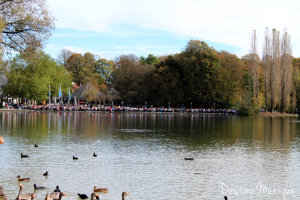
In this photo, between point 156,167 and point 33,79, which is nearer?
point 156,167

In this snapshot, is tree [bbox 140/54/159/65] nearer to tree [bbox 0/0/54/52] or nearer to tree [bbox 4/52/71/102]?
tree [bbox 4/52/71/102]

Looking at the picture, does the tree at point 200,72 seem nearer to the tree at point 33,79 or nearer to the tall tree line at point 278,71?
the tall tree line at point 278,71

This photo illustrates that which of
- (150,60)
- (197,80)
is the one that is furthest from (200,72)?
(150,60)

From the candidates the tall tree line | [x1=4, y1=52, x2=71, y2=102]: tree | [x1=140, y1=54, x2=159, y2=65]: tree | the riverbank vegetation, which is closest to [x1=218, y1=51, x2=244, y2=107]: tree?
the riverbank vegetation

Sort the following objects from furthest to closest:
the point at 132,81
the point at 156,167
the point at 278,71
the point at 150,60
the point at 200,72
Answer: the point at 150,60 → the point at 132,81 → the point at 200,72 → the point at 278,71 → the point at 156,167

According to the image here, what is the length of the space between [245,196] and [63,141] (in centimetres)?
1921

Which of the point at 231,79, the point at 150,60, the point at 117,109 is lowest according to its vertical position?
the point at 117,109

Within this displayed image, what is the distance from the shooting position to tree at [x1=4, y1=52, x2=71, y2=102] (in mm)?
89188

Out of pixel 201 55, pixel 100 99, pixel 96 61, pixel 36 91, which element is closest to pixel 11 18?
pixel 36 91

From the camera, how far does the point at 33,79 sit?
292 ft

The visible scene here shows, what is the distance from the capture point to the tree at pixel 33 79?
293 ft

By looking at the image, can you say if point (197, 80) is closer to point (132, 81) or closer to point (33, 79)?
Result: point (132, 81)

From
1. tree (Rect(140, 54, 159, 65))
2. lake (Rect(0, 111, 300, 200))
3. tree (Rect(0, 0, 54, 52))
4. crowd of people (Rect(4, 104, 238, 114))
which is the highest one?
tree (Rect(140, 54, 159, 65))

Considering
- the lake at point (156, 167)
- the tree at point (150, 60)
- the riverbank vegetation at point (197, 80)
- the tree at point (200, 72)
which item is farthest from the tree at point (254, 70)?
the lake at point (156, 167)
